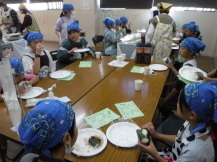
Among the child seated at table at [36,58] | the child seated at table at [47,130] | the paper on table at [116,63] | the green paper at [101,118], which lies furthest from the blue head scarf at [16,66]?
the paper on table at [116,63]

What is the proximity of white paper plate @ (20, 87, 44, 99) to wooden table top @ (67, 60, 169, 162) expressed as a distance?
1.34 feet

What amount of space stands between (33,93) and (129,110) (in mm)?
924

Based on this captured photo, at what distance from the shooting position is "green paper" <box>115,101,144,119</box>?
134cm

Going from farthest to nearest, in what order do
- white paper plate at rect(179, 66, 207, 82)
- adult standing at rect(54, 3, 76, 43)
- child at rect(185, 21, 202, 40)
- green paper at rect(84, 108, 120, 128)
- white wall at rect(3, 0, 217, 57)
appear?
1. white wall at rect(3, 0, 217, 57)
2. adult standing at rect(54, 3, 76, 43)
3. child at rect(185, 21, 202, 40)
4. white paper plate at rect(179, 66, 207, 82)
5. green paper at rect(84, 108, 120, 128)

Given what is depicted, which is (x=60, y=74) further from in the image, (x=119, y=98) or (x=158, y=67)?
(x=158, y=67)

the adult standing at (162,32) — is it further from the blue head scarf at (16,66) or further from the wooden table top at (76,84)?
the blue head scarf at (16,66)

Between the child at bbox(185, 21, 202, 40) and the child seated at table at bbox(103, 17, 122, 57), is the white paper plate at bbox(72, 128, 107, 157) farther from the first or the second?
the child at bbox(185, 21, 202, 40)

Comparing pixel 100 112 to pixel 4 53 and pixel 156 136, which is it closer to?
pixel 156 136

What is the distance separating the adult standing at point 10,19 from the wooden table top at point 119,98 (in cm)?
316

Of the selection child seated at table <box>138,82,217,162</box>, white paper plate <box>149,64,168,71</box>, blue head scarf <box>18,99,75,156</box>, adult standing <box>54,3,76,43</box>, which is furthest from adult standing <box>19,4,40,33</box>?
child seated at table <box>138,82,217,162</box>

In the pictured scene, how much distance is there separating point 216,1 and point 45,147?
5.81 meters

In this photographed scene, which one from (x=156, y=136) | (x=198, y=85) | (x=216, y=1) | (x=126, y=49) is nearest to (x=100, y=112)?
(x=156, y=136)

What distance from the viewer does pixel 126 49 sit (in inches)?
136

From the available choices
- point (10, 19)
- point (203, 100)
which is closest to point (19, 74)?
point (203, 100)
